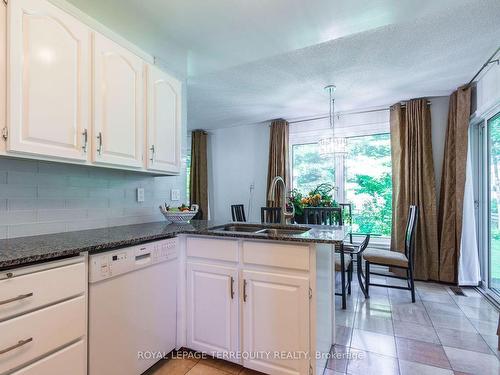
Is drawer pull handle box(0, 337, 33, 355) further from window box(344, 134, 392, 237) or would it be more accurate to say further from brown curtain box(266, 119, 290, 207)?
window box(344, 134, 392, 237)

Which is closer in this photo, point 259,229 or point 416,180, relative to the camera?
point 259,229

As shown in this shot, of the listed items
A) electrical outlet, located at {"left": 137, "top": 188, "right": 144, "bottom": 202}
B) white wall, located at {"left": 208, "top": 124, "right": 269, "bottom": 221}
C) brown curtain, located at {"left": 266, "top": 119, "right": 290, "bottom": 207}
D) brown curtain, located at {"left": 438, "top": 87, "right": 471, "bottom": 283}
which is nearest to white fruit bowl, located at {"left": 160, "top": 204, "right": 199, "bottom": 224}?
electrical outlet, located at {"left": 137, "top": 188, "right": 144, "bottom": 202}

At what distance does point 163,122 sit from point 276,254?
4.54 ft

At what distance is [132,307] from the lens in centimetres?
149

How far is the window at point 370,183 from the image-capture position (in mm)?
3914

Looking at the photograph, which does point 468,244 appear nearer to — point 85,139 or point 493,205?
point 493,205

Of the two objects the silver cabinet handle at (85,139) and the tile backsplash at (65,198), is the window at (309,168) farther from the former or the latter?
the silver cabinet handle at (85,139)

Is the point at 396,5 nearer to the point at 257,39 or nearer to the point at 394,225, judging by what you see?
the point at 257,39

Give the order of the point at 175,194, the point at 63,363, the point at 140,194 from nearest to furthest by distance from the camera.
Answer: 1. the point at 63,363
2. the point at 140,194
3. the point at 175,194

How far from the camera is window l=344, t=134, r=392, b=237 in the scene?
391 centimetres

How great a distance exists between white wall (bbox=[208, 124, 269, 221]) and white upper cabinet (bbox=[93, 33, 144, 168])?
3091 millimetres

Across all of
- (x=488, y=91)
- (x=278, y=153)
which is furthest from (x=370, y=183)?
(x=488, y=91)

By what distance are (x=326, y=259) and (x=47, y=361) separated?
1504 millimetres

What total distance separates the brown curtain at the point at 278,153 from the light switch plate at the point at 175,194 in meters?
2.06
